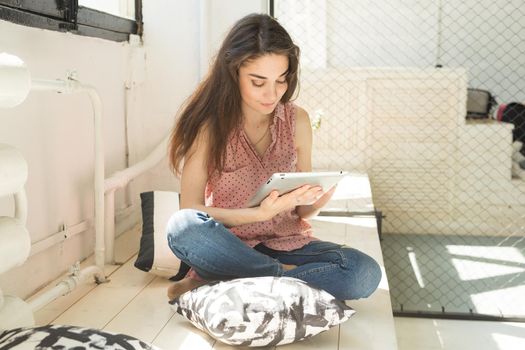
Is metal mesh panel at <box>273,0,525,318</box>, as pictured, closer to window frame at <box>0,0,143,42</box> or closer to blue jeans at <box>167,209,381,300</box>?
window frame at <box>0,0,143,42</box>

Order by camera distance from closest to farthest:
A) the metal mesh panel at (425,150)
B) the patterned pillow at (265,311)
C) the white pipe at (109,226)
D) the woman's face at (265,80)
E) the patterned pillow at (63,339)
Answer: the patterned pillow at (63,339) → the patterned pillow at (265,311) → the woman's face at (265,80) → the white pipe at (109,226) → the metal mesh panel at (425,150)

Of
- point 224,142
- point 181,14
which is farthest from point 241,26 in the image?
point 181,14

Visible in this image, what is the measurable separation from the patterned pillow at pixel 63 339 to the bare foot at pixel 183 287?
0.52 meters

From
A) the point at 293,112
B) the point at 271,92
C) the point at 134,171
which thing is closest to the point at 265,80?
the point at 271,92

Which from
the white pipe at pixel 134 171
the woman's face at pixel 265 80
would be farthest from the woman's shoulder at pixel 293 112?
the white pipe at pixel 134 171

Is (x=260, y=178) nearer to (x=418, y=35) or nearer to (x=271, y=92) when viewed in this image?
(x=271, y=92)

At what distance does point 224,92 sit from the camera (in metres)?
1.80

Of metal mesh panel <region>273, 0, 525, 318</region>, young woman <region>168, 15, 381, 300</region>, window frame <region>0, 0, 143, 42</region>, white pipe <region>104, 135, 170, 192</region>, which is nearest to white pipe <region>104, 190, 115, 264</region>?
white pipe <region>104, 135, 170, 192</region>

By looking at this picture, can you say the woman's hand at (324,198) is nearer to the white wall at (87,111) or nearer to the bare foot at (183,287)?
the bare foot at (183,287)

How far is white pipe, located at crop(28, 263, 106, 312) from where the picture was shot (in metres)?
1.67

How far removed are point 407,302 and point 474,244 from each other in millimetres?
916

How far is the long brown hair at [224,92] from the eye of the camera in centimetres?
175

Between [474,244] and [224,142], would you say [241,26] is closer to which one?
[224,142]

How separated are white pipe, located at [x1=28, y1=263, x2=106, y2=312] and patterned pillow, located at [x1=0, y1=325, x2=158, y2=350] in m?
0.35
